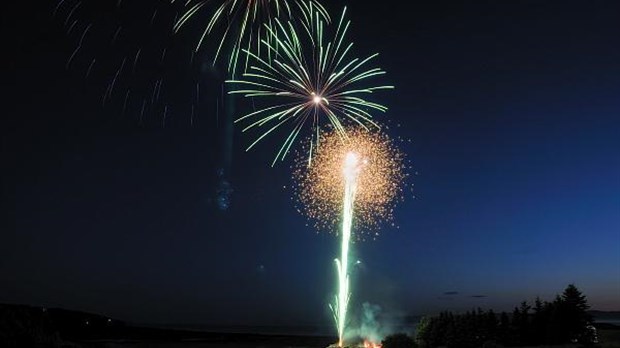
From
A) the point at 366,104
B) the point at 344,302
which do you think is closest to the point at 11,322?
the point at 344,302

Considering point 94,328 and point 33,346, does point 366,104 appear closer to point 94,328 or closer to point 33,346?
point 33,346

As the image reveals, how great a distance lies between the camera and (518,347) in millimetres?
58750

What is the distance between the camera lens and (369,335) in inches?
2844

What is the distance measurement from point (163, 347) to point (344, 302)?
4060 centimetres

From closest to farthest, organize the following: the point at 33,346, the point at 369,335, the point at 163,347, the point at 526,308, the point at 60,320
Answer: the point at 33,346
the point at 526,308
the point at 369,335
the point at 163,347
the point at 60,320

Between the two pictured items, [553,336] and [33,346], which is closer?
[33,346]

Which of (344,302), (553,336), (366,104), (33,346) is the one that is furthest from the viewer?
(553,336)

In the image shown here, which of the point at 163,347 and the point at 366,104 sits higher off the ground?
the point at 366,104

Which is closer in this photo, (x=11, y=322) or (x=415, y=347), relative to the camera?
(x=11, y=322)

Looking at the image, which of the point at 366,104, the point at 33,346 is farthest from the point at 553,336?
the point at 33,346

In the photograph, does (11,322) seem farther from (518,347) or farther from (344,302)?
(518,347)

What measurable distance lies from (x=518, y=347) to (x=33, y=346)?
43.3 m

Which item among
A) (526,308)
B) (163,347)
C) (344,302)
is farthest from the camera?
(163,347)

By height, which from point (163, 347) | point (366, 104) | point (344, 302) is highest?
point (366, 104)
